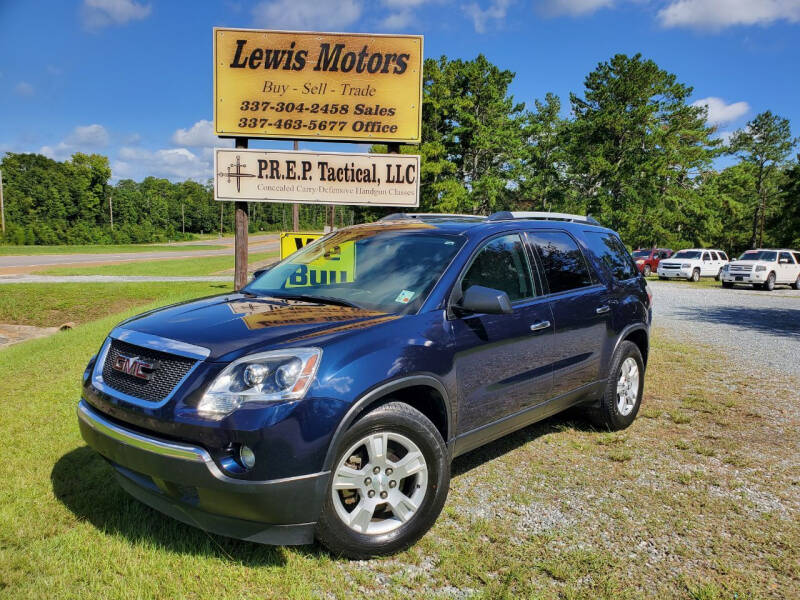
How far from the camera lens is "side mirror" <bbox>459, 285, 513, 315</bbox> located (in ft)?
10.6

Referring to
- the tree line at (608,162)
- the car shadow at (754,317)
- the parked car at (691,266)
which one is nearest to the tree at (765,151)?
the tree line at (608,162)

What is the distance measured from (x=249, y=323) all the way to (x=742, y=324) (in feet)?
43.7

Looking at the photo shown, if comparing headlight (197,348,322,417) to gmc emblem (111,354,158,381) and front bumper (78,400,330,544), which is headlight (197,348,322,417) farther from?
gmc emblem (111,354,158,381)

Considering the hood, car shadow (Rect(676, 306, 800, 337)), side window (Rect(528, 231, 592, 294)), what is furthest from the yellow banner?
car shadow (Rect(676, 306, 800, 337))

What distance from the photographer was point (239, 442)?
2461mm

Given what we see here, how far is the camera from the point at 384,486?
292cm

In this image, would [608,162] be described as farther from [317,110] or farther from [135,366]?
[135,366]

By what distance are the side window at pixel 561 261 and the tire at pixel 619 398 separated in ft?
2.77

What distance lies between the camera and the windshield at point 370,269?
11.3ft

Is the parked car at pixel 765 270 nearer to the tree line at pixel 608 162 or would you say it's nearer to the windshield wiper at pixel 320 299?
the tree line at pixel 608 162

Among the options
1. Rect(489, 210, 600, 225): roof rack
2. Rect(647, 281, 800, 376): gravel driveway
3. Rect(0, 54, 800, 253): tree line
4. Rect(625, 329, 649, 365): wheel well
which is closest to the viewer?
Rect(489, 210, 600, 225): roof rack

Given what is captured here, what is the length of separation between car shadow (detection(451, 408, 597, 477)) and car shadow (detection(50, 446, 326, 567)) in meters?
1.65

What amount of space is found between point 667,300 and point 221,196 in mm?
15072

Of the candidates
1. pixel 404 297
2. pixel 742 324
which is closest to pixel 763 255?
pixel 742 324
